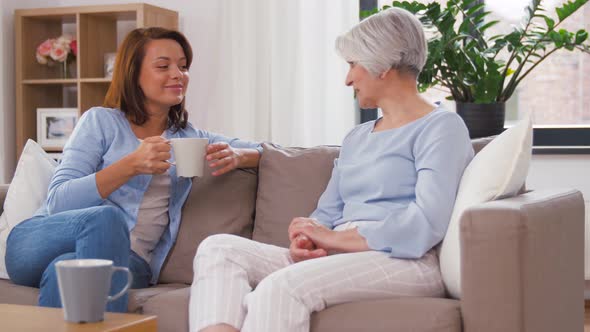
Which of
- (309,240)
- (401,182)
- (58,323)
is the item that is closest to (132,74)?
(309,240)

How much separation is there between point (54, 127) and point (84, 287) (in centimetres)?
307

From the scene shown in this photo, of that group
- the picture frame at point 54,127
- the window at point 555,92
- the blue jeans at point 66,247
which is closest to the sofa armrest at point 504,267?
the blue jeans at point 66,247

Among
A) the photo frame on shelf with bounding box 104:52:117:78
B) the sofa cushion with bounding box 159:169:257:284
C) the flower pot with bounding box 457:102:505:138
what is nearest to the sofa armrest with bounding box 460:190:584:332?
the sofa cushion with bounding box 159:169:257:284

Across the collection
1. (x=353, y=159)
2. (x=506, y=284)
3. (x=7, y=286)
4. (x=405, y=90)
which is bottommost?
(x=7, y=286)

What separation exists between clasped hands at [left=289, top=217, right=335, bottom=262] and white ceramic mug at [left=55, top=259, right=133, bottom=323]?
76cm

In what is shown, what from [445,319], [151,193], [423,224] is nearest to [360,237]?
[423,224]

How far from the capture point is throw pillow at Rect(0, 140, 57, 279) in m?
2.47

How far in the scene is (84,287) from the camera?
1.29 metres

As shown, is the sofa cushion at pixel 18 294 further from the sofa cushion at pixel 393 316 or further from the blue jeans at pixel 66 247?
the sofa cushion at pixel 393 316

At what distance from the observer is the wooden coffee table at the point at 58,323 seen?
1312 mm

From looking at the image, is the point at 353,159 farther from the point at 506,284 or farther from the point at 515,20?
the point at 515,20

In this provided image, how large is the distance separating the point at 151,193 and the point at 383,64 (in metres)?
0.76

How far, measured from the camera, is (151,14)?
13.2ft

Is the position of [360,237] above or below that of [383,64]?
below
